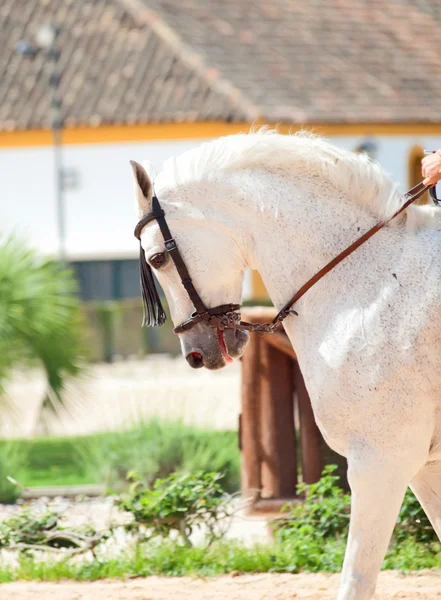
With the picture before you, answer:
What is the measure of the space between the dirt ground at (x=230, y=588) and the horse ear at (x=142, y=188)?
2078 millimetres

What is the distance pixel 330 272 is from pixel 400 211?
1.14ft

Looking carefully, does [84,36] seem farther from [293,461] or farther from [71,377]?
[293,461]

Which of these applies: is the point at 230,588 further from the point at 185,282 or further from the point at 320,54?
the point at 320,54

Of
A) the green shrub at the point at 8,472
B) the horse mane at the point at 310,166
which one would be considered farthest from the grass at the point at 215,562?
the green shrub at the point at 8,472

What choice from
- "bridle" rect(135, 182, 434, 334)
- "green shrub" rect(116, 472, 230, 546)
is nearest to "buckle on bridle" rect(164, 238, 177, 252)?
"bridle" rect(135, 182, 434, 334)

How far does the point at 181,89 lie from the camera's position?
101ft

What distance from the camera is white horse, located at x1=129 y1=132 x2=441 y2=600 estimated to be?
4.58m

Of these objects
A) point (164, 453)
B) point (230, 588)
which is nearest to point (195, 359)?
point (230, 588)

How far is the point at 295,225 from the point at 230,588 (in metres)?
2.20

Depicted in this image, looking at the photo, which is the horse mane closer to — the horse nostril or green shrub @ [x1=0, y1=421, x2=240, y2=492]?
the horse nostril

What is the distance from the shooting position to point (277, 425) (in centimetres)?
770

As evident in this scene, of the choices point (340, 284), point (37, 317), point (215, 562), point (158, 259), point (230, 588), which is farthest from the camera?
point (37, 317)

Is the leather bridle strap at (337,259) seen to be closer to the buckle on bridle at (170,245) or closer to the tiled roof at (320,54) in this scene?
the buckle on bridle at (170,245)

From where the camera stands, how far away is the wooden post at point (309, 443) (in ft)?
24.6
